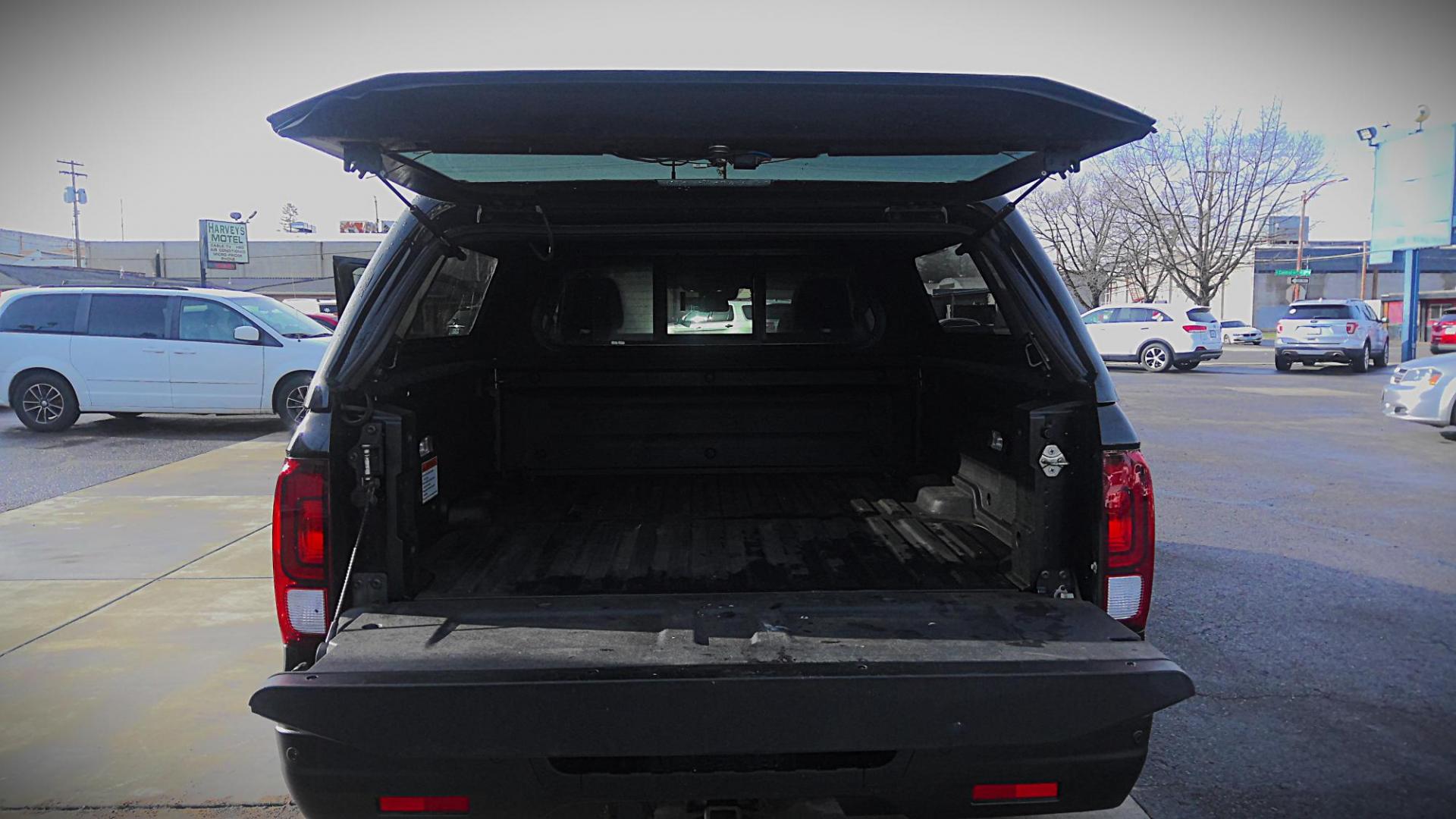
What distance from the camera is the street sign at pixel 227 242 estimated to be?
40.9 metres

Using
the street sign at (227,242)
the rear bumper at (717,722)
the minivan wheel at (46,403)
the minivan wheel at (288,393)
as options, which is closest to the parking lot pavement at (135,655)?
A: the rear bumper at (717,722)

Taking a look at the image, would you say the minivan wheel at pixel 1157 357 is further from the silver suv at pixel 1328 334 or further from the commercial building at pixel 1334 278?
the commercial building at pixel 1334 278

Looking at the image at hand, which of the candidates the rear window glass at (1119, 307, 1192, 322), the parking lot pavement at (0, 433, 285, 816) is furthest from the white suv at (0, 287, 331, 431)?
the rear window glass at (1119, 307, 1192, 322)

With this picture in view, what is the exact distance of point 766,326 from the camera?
466cm

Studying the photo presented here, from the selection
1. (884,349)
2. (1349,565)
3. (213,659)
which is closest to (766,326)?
(884,349)

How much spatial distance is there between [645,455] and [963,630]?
2373 millimetres

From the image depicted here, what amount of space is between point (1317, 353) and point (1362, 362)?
1.00 m

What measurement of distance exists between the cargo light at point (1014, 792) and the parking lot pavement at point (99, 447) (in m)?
8.36

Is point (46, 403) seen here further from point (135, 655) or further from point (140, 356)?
point (135, 655)

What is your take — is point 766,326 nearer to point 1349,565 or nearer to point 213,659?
point 213,659

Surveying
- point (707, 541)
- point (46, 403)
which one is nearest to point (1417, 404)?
point (707, 541)

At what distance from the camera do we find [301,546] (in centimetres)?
252

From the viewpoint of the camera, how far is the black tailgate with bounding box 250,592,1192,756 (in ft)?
6.68

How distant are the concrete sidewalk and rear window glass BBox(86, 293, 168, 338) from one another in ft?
16.1
